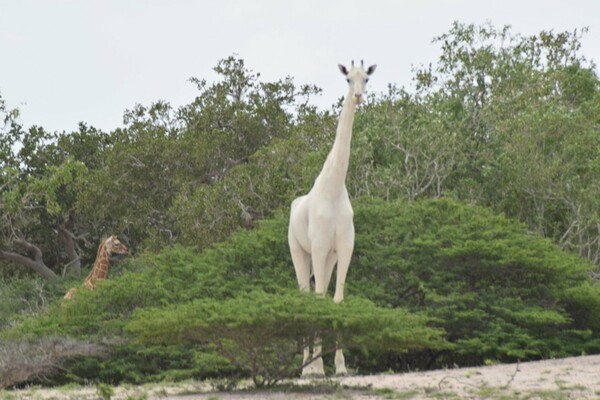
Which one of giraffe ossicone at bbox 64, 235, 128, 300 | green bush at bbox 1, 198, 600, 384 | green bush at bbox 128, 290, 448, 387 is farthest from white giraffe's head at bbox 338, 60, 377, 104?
giraffe ossicone at bbox 64, 235, 128, 300

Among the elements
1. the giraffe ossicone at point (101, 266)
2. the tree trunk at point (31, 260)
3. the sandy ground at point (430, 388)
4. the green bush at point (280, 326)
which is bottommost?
the sandy ground at point (430, 388)

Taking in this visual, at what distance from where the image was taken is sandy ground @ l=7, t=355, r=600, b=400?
11.5 metres

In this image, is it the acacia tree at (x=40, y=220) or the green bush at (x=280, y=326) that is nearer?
the green bush at (x=280, y=326)

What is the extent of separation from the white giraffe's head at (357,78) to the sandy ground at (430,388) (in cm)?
304

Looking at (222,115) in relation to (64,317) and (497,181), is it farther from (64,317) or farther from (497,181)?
(64,317)

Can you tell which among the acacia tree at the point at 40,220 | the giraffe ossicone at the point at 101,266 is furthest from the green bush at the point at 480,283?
the acacia tree at the point at 40,220

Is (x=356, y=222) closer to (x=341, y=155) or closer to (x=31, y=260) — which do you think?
(x=341, y=155)

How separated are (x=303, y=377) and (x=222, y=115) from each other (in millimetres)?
22816

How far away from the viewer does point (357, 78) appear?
1409 cm

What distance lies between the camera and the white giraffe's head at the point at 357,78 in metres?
13.9

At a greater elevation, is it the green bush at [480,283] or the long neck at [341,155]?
the long neck at [341,155]

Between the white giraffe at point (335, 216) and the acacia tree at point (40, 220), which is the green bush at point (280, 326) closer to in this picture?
the white giraffe at point (335, 216)

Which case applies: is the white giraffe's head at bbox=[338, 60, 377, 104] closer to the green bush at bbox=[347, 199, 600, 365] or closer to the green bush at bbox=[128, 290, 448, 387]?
the green bush at bbox=[128, 290, 448, 387]

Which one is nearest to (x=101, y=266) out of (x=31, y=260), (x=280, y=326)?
(x=280, y=326)
